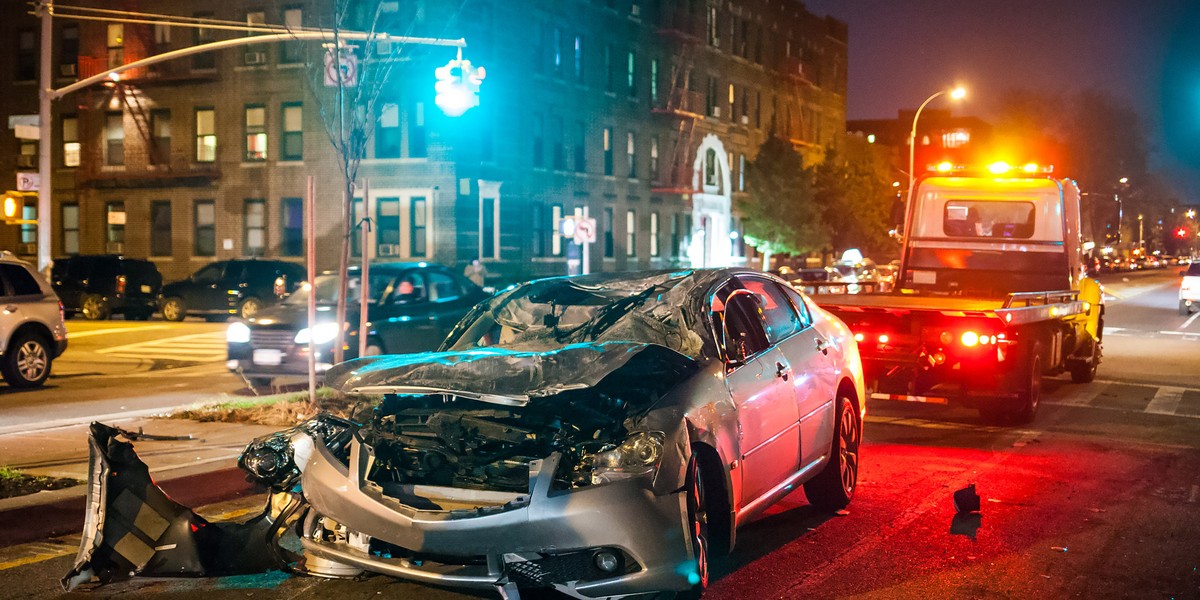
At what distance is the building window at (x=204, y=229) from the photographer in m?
41.7

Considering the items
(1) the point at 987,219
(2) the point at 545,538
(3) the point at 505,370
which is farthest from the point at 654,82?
(2) the point at 545,538

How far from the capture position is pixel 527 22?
136 ft

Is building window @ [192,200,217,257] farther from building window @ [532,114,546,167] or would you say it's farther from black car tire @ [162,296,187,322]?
building window @ [532,114,546,167]

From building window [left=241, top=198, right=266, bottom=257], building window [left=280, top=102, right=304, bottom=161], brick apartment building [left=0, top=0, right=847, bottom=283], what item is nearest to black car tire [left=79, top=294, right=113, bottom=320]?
brick apartment building [left=0, top=0, right=847, bottom=283]

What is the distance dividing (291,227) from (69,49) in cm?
→ 1073

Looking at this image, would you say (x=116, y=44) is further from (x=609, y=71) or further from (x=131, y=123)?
(x=609, y=71)

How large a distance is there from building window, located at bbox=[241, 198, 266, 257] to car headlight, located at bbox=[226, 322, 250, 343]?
88.8 ft

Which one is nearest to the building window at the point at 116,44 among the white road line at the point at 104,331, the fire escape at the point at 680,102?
the white road line at the point at 104,331

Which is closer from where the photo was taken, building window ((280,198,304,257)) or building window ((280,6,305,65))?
building window ((280,6,305,65))

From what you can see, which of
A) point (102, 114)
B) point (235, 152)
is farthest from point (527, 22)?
point (102, 114)

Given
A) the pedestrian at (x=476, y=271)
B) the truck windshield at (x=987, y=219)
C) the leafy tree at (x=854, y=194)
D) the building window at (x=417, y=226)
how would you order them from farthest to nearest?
the leafy tree at (x=854, y=194), the building window at (x=417, y=226), the pedestrian at (x=476, y=271), the truck windshield at (x=987, y=219)

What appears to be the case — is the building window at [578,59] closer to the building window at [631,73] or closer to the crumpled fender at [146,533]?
the building window at [631,73]

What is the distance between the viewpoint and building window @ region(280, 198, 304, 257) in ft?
132

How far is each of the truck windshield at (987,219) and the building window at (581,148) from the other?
3066 cm
